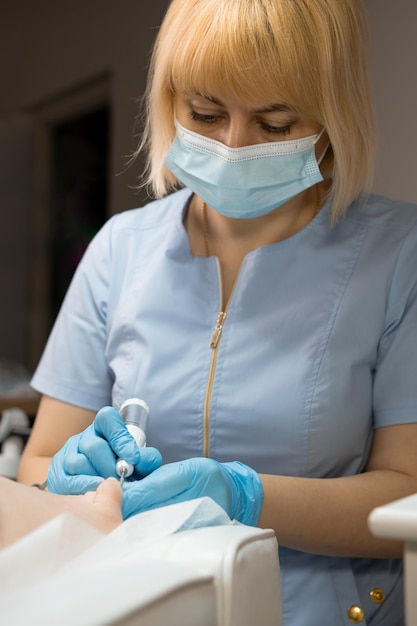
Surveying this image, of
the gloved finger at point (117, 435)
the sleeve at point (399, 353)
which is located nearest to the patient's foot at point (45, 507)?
the gloved finger at point (117, 435)

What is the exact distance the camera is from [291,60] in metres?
1.37

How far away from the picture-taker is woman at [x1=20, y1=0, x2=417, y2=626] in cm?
137

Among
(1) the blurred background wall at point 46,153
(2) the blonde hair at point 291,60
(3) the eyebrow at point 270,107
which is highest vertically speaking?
(2) the blonde hair at point 291,60

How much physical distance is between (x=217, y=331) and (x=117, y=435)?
Result: 344 mm

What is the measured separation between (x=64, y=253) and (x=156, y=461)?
3440 millimetres

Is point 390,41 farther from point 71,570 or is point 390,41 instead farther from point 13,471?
point 71,570

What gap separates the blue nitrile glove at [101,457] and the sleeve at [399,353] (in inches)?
15.8

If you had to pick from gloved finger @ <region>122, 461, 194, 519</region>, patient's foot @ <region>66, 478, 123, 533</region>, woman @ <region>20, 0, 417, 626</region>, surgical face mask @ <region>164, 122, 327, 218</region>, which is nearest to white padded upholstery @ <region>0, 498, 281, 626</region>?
patient's foot @ <region>66, 478, 123, 533</region>

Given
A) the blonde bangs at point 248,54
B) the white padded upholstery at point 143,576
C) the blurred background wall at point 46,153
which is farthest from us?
the blurred background wall at point 46,153

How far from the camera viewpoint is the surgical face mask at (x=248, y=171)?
1442mm

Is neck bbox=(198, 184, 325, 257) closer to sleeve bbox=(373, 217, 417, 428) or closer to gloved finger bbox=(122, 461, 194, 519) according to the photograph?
sleeve bbox=(373, 217, 417, 428)

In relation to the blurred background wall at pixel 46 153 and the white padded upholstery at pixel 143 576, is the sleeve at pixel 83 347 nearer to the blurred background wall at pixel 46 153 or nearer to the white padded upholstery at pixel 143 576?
the white padded upholstery at pixel 143 576

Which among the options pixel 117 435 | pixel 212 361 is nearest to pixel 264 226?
pixel 212 361

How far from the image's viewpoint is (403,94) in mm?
1905
